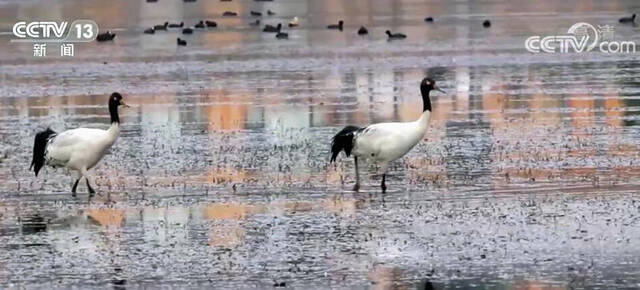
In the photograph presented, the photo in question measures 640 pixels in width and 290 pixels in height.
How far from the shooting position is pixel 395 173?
18359 millimetres

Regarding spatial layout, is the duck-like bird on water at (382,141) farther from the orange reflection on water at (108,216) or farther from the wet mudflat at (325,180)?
the orange reflection on water at (108,216)

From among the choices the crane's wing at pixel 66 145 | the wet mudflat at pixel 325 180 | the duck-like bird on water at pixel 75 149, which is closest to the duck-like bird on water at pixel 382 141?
the wet mudflat at pixel 325 180

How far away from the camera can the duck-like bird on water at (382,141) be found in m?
17.4

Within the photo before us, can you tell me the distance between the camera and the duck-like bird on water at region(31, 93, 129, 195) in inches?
696

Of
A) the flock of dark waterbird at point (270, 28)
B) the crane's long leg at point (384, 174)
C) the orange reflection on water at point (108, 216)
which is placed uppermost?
the flock of dark waterbird at point (270, 28)

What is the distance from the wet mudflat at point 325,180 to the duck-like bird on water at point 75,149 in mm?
327

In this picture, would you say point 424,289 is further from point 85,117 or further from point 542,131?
point 85,117

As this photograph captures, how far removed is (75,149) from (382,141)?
338cm

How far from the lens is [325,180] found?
58.7 feet

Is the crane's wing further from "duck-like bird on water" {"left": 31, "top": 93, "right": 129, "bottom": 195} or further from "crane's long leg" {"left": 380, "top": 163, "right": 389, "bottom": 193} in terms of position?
"crane's long leg" {"left": 380, "top": 163, "right": 389, "bottom": 193}

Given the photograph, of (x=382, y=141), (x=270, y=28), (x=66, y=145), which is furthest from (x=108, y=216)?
(x=270, y=28)

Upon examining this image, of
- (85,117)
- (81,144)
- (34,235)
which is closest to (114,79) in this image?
(85,117)

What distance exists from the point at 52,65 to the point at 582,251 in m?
30.8

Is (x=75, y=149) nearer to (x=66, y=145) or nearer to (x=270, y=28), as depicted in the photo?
(x=66, y=145)
